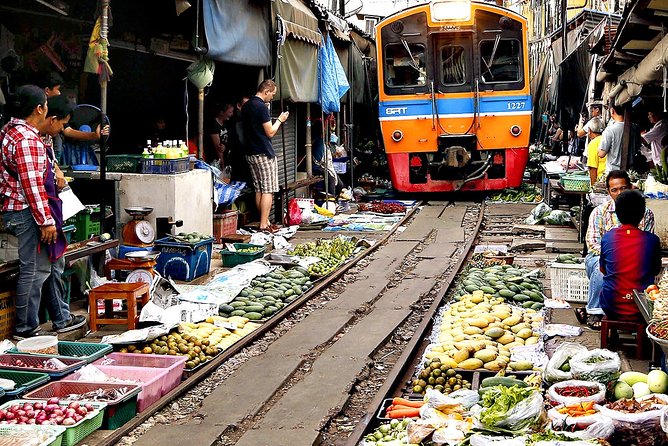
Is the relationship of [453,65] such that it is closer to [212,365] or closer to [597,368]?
[212,365]

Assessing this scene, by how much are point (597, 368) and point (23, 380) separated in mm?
3620

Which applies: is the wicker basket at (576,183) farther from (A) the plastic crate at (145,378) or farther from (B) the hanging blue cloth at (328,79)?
(A) the plastic crate at (145,378)

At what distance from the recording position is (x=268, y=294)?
→ 30.1 ft

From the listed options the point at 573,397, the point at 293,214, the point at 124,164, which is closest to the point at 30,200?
the point at 124,164

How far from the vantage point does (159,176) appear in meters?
10.4

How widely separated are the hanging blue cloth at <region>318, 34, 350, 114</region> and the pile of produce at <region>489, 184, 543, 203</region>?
13.8ft

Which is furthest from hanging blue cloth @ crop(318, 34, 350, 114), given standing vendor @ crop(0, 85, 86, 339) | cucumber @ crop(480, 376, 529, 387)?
cucumber @ crop(480, 376, 529, 387)

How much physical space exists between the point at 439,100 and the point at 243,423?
39.8ft

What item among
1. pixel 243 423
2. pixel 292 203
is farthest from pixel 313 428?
pixel 292 203

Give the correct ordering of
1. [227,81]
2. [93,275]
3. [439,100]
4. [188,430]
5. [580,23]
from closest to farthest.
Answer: [188,430] < [93,275] < [227,81] < [439,100] < [580,23]

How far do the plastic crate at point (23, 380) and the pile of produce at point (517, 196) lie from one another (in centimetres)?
1384

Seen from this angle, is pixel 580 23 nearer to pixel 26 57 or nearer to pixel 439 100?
pixel 439 100

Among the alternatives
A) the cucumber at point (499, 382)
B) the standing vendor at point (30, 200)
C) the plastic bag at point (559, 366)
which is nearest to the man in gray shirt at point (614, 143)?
the plastic bag at point (559, 366)

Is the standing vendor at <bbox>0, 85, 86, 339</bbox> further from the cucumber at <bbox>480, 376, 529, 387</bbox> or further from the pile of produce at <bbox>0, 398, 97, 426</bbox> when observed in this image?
the cucumber at <bbox>480, 376, 529, 387</bbox>
